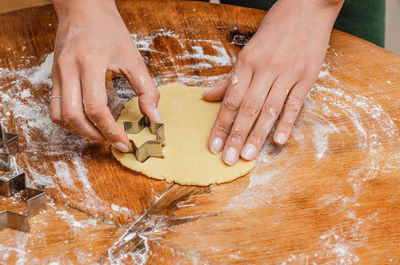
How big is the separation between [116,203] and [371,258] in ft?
1.97

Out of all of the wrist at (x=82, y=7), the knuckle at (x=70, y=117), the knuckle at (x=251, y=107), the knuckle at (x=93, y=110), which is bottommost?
the knuckle at (x=251, y=107)

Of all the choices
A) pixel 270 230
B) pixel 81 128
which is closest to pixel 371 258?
pixel 270 230

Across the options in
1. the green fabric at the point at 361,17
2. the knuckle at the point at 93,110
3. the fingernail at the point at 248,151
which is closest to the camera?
the knuckle at the point at 93,110

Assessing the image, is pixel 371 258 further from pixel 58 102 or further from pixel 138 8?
pixel 138 8

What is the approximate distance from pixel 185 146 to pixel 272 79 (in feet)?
1.07

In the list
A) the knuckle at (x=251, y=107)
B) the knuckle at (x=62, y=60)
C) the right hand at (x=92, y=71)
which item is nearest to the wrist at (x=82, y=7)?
the right hand at (x=92, y=71)

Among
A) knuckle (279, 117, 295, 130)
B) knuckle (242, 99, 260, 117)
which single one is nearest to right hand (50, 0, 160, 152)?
knuckle (242, 99, 260, 117)

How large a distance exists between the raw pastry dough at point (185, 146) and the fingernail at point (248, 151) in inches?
0.7

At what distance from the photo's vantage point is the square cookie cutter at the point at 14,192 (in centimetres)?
96

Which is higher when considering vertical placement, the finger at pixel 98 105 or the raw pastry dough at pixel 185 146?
the finger at pixel 98 105

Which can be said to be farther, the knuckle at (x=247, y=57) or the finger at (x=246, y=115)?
the knuckle at (x=247, y=57)

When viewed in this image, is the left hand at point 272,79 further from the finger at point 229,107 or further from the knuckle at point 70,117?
the knuckle at point 70,117

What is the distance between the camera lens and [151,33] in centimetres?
164

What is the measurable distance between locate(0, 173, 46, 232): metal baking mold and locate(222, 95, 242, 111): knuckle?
550 millimetres
